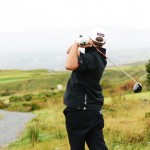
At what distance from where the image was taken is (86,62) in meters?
7.20

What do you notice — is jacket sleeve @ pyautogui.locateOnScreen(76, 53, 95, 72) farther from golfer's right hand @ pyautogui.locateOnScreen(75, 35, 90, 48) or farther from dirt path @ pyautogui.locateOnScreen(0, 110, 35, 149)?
dirt path @ pyautogui.locateOnScreen(0, 110, 35, 149)

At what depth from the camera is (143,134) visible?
37.0 ft

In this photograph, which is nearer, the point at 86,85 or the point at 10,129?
the point at 86,85

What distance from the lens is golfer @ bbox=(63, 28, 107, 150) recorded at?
7.36 metres

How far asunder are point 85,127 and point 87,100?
38 cm

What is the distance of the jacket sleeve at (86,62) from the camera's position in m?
7.15

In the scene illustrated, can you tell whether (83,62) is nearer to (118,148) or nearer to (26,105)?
(118,148)

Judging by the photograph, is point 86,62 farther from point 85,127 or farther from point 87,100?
point 85,127

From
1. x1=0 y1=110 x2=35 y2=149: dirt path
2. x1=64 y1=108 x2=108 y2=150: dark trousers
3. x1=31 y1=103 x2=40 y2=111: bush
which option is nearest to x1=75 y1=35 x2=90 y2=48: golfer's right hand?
x1=64 y1=108 x2=108 y2=150: dark trousers

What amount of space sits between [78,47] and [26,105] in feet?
101

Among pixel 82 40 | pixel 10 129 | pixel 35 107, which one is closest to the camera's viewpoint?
pixel 82 40

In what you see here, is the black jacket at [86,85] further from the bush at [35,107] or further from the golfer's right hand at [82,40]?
the bush at [35,107]

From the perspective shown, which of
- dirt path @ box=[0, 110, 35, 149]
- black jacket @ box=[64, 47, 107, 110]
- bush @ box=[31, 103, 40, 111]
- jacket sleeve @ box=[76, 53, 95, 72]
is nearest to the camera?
jacket sleeve @ box=[76, 53, 95, 72]

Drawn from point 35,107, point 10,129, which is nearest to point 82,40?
point 10,129
